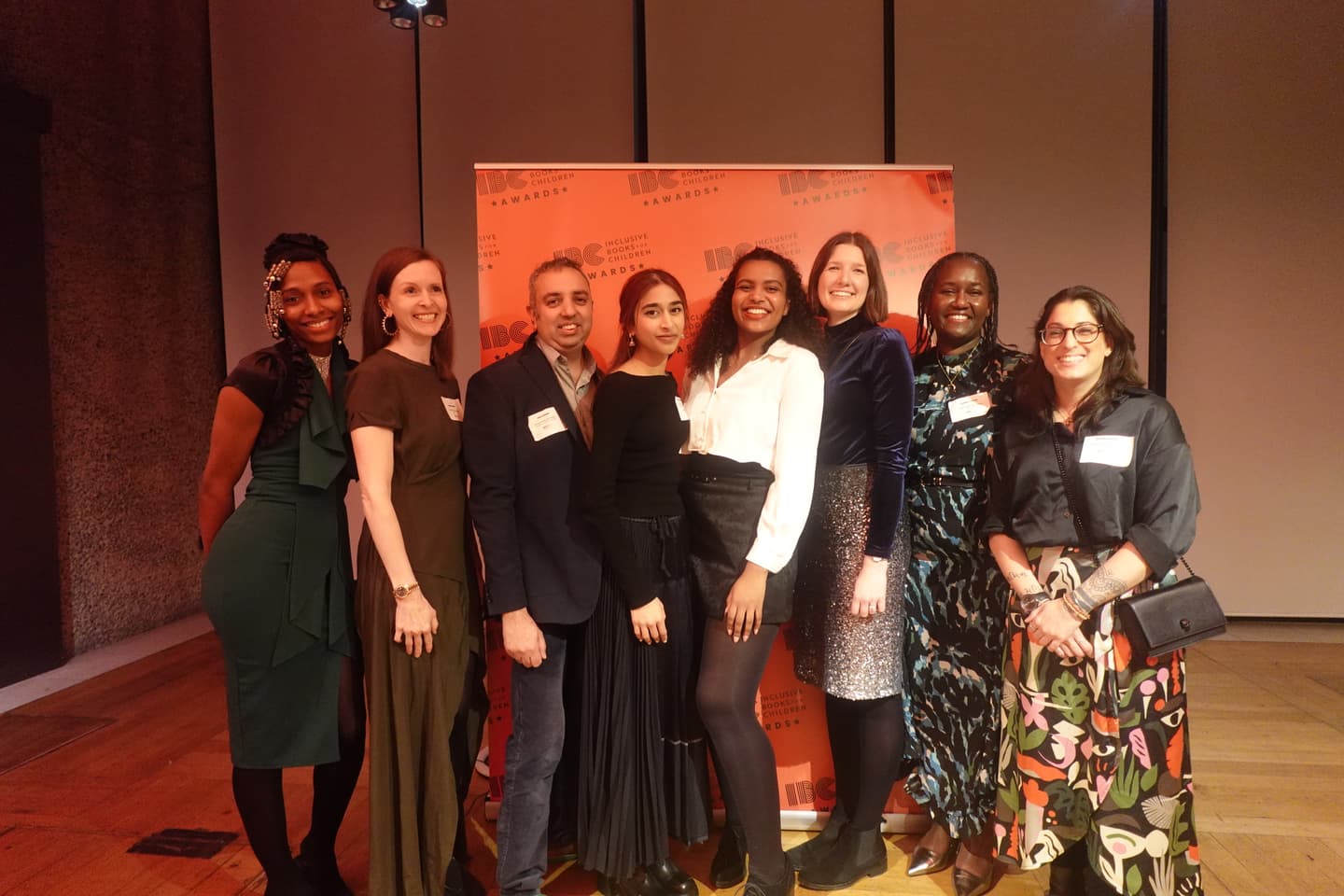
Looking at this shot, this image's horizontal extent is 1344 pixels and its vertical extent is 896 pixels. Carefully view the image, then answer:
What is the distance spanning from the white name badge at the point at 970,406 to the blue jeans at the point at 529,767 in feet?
3.95

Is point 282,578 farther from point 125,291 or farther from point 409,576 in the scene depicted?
point 125,291

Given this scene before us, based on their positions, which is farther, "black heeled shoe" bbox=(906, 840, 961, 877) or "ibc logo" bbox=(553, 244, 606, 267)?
"ibc logo" bbox=(553, 244, 606, 267)

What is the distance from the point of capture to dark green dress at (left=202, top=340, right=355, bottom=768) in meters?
1.75

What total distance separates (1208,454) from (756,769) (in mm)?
3882

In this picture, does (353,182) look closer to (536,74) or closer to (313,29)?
(313,29)

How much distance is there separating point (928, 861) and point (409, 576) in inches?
67.0

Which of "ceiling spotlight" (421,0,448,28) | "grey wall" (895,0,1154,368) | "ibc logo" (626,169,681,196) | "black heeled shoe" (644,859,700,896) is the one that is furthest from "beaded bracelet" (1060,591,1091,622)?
"ceiling spotlight" (421,0,448,28)

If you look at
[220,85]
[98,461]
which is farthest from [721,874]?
[220,85]

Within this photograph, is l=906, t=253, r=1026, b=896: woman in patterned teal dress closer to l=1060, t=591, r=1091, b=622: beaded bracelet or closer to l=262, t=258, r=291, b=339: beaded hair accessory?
l=1060, t=591, r=1091, b=622: beaded bracelet

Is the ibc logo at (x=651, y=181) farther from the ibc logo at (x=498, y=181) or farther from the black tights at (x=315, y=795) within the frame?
the black tights at (x=315, y=795)

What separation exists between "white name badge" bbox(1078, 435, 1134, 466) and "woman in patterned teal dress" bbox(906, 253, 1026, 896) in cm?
27

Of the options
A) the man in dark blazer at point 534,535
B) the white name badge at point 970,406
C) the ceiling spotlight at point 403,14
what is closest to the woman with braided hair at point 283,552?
the man in dark blazer at point 534,535

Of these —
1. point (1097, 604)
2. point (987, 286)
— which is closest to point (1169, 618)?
point (1097, 604)

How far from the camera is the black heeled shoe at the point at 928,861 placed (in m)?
2.13
